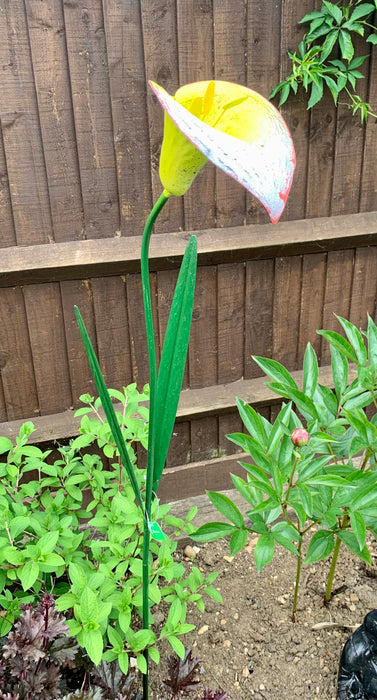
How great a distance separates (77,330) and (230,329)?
2.10ft

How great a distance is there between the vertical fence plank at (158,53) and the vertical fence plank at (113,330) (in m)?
0.42

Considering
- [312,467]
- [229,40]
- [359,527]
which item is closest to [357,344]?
[312,467]

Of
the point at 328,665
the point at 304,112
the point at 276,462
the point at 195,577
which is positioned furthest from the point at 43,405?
the point at 304,112

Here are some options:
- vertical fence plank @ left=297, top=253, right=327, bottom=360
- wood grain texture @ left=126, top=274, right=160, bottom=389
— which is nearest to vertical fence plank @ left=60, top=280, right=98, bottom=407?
wood grain texture @ left=126, top=274, right=160, bottom=389

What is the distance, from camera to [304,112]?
200 centimetres

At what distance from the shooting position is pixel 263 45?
187cm

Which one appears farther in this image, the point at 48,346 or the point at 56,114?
the point at 48,346

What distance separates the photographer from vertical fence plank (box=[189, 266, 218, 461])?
214 centimetres

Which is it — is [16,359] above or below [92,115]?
below

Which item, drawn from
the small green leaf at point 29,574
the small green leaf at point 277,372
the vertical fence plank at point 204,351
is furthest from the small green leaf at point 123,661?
the vertical fence plank at point 204,351

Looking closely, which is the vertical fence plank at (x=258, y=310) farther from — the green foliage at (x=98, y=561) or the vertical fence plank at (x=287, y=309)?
the green foliage at (x=98, y=561)

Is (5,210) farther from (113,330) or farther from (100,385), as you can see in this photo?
(100,385)

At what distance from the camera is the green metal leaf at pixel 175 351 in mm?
924

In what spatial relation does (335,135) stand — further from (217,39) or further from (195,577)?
(195,577)
